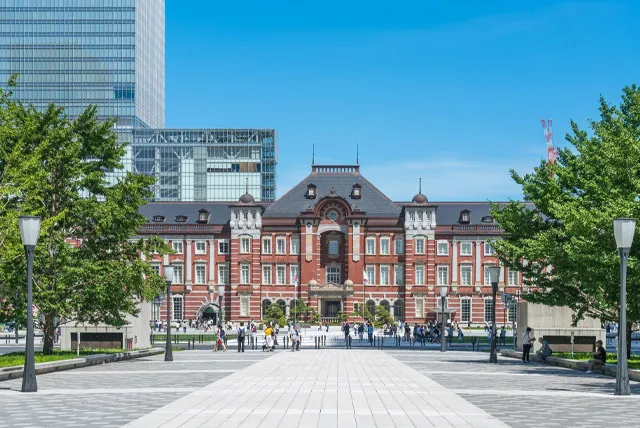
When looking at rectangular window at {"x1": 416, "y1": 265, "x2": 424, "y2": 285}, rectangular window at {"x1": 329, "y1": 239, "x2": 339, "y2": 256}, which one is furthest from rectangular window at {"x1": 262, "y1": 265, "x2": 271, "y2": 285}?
rectangular window at {"x1": 416, "y1": 265, "x2": 424, "y2": 285}

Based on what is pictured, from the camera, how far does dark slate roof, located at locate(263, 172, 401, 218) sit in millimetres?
117312

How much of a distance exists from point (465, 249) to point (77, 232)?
249ft

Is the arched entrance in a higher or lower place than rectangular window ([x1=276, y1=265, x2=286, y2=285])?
lower

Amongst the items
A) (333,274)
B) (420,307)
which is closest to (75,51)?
(333,274)

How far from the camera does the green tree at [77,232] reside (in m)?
40.7

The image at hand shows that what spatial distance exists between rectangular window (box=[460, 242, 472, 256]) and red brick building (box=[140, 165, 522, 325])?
0.11 m

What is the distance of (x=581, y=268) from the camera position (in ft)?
119

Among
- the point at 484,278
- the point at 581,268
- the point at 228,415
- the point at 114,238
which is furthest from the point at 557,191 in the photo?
the point at 484,278

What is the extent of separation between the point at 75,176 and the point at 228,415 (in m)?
25.1

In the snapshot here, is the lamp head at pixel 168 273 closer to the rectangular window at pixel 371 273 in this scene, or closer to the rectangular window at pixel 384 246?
the rectangular window at pixel 371 273

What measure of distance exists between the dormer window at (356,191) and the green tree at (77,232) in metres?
72.7

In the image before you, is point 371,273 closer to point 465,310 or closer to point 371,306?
point 371,306

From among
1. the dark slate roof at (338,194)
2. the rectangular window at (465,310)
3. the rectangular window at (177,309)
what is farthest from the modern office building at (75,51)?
the rectangular window at (465,310)

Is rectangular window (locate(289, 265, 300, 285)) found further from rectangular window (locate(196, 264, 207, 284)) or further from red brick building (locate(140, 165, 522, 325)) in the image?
rectangular window (locate(196, 264, 207, 284))
